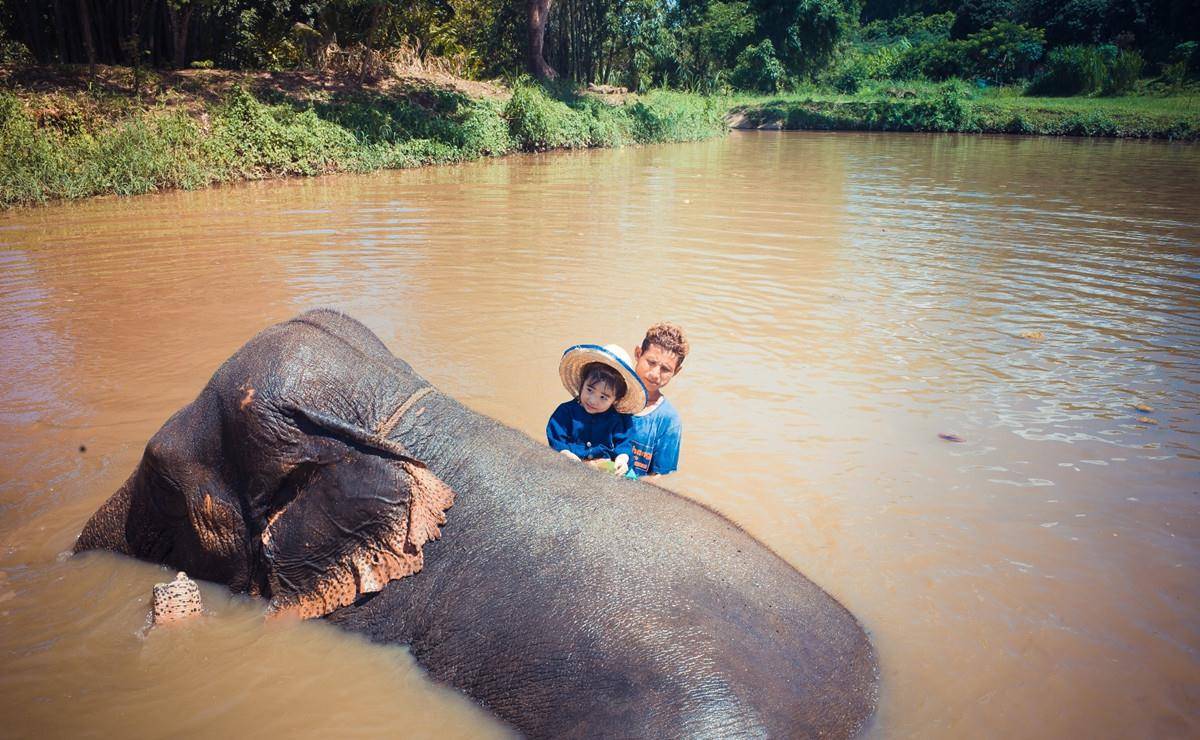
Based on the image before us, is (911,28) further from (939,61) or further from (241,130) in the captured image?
(241,130)

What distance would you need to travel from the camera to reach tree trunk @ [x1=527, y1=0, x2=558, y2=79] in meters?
28.8

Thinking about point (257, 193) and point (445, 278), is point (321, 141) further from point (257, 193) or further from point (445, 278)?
point (445, 278)

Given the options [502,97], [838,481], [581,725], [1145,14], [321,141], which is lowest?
[838,481]

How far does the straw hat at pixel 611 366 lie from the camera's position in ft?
10.8

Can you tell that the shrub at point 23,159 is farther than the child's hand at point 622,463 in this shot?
Answer: Yes

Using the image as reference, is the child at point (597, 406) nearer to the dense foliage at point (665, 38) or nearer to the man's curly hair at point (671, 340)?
the man's curly hair at point (671, 340)

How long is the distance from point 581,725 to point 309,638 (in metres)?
1.19

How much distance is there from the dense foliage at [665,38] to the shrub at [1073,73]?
0.07m

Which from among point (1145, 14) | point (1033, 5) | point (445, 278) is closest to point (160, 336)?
point (445, 278)

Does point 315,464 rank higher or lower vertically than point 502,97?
lower

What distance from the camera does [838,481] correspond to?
4.54 meters

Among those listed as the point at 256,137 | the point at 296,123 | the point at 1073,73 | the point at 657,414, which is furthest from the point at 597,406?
the point at 1073,73

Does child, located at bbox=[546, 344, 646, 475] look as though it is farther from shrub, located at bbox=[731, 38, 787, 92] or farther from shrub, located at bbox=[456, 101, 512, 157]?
shrub, located at bbox=[731, 38, 787, 92]

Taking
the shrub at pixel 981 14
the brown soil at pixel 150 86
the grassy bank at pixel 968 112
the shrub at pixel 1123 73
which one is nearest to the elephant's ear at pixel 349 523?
the brown soil at pixel 150 86
